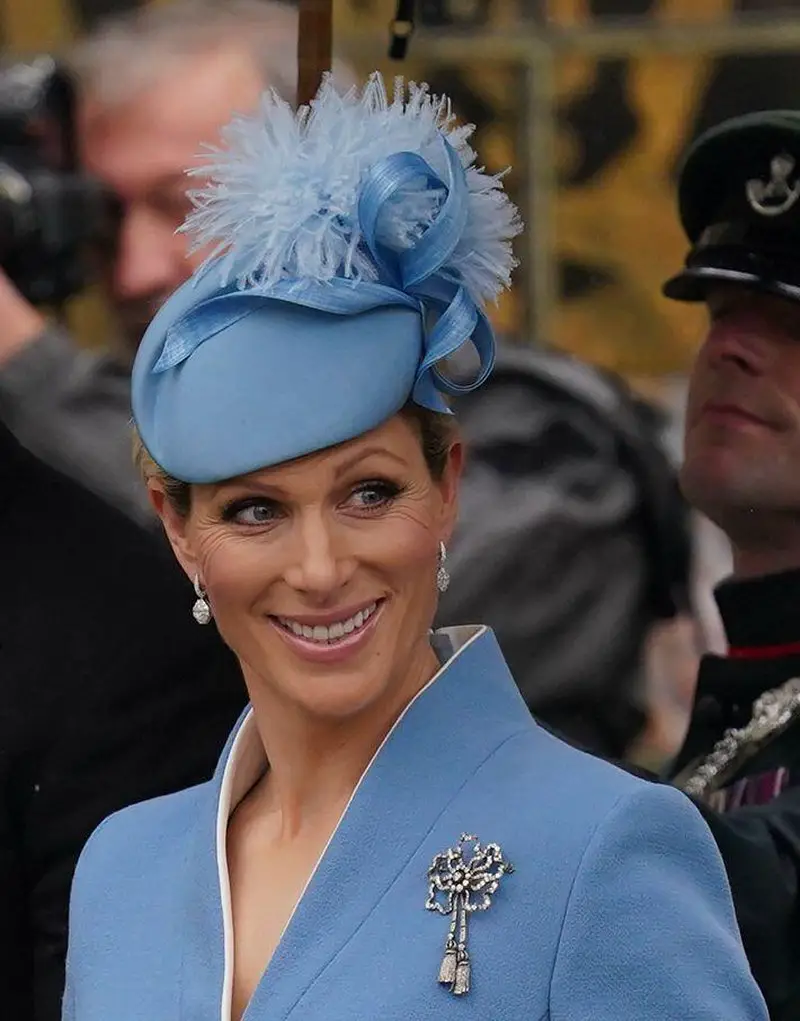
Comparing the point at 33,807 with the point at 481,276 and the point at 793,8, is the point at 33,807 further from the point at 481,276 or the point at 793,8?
the point at 793,8

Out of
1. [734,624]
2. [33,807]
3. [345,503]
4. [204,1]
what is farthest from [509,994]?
[204,1]

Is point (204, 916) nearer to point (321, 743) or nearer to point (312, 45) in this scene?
point (321, 743)

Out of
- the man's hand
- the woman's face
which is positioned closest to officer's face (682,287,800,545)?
the woman's face

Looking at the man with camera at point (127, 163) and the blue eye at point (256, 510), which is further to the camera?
the man with camera at point (127, 163)

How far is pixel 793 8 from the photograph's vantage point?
111 inches

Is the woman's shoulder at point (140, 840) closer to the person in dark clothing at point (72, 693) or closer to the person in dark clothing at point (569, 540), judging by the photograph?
the person in dark clothing at point (72, 693)

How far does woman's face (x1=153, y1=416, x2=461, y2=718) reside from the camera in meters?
1.35

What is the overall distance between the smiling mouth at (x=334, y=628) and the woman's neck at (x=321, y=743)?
0.07m

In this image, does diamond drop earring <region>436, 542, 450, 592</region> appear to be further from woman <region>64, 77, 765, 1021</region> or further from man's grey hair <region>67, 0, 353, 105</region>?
man's grey hair <region>67, 0, 353, 105</region>

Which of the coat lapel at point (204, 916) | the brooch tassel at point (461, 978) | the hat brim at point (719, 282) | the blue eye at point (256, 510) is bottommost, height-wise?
the coat lapel at point (204, 916)

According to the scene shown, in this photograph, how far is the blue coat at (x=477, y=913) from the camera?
1.28m

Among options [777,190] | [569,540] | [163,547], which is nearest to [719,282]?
[777,190]

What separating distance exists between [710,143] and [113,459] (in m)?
0.81

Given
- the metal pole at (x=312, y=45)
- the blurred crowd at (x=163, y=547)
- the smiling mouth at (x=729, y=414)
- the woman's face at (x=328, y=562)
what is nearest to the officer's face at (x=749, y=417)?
the smiling mouth at (x=729, y=414)
